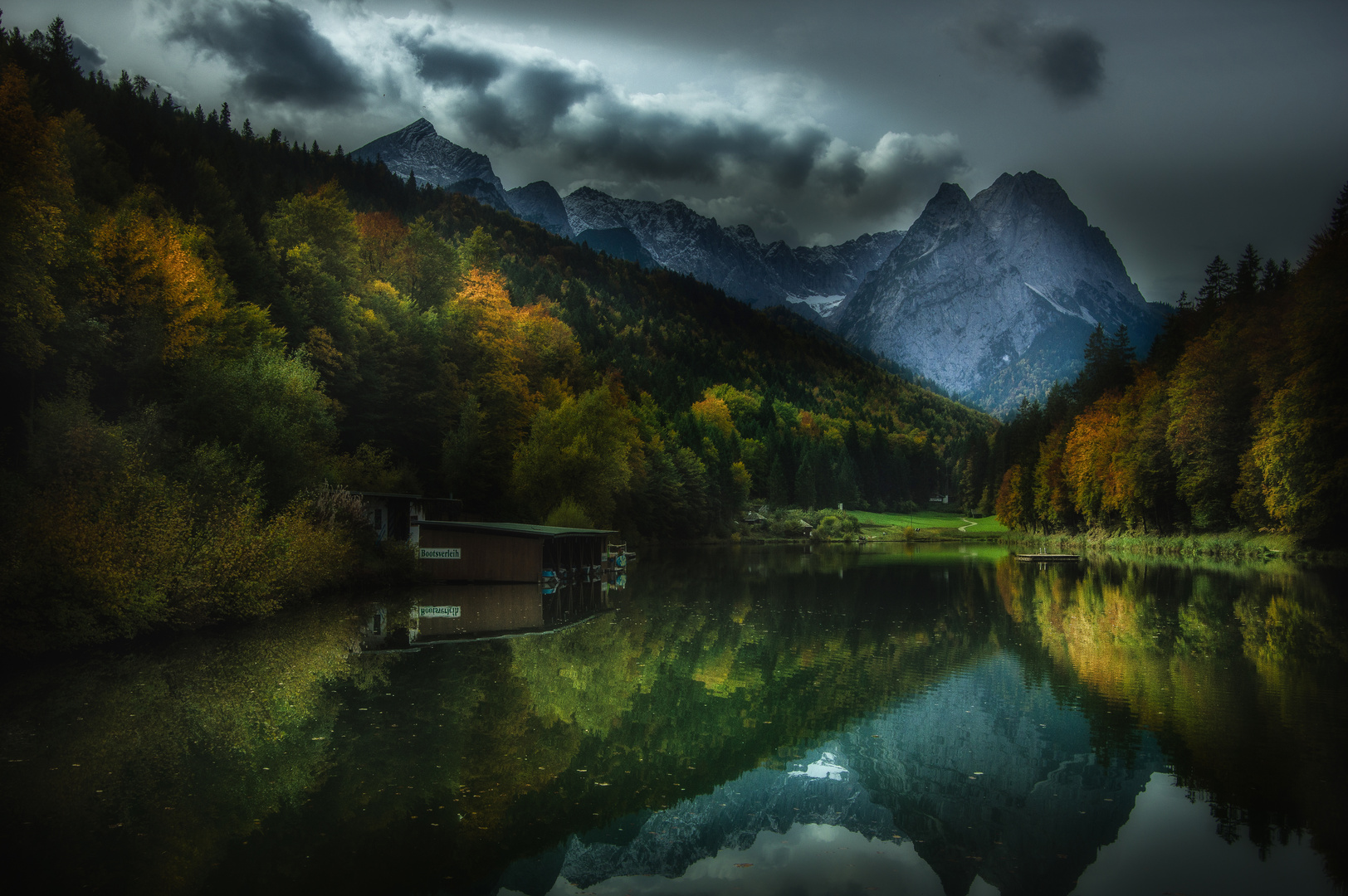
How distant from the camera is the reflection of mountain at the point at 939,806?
8.53m

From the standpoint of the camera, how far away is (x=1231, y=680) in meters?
16.4

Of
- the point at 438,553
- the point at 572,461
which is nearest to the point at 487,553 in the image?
the point at 438,553

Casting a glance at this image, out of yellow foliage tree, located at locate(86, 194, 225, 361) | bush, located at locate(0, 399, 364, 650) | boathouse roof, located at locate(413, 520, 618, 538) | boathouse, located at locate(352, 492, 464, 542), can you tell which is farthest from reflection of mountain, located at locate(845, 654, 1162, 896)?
boathouse, located at locate(352, 492, 464, 542)

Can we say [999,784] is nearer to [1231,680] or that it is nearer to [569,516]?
[1231,680]

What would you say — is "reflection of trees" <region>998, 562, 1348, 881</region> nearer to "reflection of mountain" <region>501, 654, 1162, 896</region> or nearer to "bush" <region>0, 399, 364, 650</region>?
"reflection of mountain" <region>501, 654, 1162, 896</region>

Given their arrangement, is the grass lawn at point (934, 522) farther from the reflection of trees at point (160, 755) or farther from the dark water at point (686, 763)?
the reflection of trees at point (160, 755)

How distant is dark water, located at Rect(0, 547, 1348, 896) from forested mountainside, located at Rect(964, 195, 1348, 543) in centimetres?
2694

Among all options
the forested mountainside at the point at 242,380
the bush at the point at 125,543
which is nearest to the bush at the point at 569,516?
the forested mountainside at the point at 242,380

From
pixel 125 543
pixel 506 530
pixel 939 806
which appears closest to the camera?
pixel 939 806

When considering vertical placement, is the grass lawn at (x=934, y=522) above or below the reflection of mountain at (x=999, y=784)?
below

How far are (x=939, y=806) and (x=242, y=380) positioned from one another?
29594 millimetres

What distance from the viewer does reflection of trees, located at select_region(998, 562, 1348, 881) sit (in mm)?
9992

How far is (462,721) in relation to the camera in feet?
43.8

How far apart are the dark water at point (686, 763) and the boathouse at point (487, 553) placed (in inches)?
583
